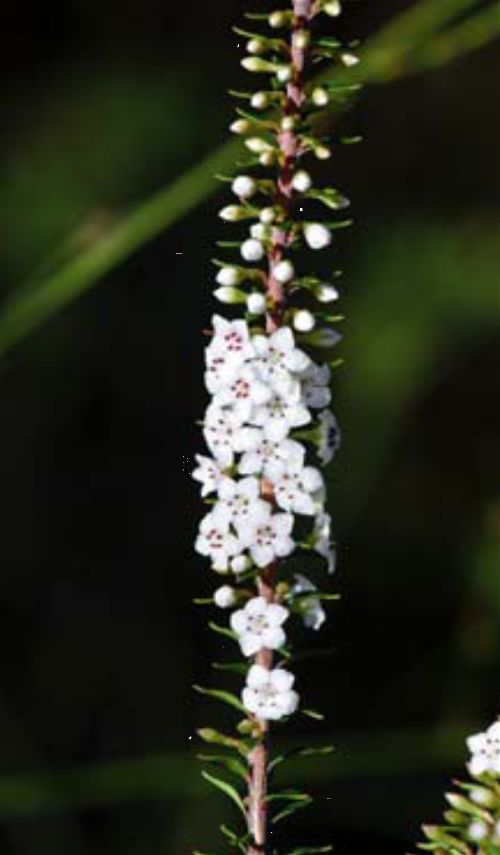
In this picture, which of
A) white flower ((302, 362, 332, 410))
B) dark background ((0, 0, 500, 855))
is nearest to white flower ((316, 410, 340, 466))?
white flower ((302, 362, 332, 410))

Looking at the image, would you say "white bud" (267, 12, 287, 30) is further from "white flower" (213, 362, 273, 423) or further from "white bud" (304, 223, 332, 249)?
"white flower" (213, 362, 273, 423)

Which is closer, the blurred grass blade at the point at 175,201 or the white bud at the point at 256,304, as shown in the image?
the white bud at the point at 256,304

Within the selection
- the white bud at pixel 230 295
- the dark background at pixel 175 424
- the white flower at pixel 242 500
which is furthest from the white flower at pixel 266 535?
the dark background at pixel 175 424

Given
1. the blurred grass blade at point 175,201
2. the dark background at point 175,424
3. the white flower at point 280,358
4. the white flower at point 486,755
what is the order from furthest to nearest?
the dark background at point 175,424 → the blurred grass blade at point 175,201 → the white flower at point 486,755 → the white flower at point 280,358

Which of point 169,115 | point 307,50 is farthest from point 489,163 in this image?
point 307,50

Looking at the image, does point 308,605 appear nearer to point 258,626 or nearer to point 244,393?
point 258,626

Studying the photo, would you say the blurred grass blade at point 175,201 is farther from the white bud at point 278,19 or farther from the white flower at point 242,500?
the white flower at point 242,500
